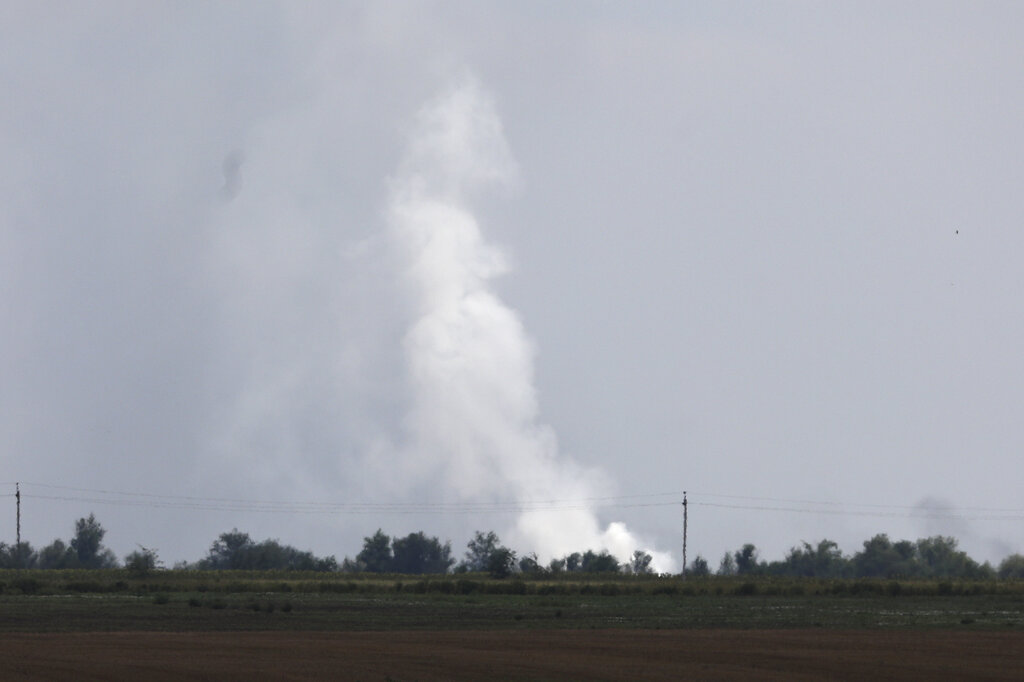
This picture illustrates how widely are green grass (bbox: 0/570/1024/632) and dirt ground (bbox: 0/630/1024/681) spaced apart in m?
6.08

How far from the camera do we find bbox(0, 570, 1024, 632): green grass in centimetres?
5394

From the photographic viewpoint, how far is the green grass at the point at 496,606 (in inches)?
2124

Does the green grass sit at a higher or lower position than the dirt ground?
lower

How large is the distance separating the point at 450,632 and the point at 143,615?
53.0ft

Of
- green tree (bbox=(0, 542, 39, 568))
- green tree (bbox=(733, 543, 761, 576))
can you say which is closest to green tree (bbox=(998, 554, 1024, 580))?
green tree (bbox=(733, 543, 761, 576))

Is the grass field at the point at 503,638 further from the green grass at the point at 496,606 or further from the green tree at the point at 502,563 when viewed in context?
the green tree at the point at 502,563

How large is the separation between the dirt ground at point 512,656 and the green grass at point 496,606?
608 cm

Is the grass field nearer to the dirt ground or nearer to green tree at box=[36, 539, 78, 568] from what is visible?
the dirt ground

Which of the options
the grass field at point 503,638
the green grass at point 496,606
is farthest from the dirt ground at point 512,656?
the green grass at point 496,606

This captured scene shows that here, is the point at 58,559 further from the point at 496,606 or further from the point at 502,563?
the point at 496,606

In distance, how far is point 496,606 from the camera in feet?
234

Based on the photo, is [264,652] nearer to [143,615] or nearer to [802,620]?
[143,615]

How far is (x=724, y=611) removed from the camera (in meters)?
66.7

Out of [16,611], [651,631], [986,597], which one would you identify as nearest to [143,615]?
[16,611]
